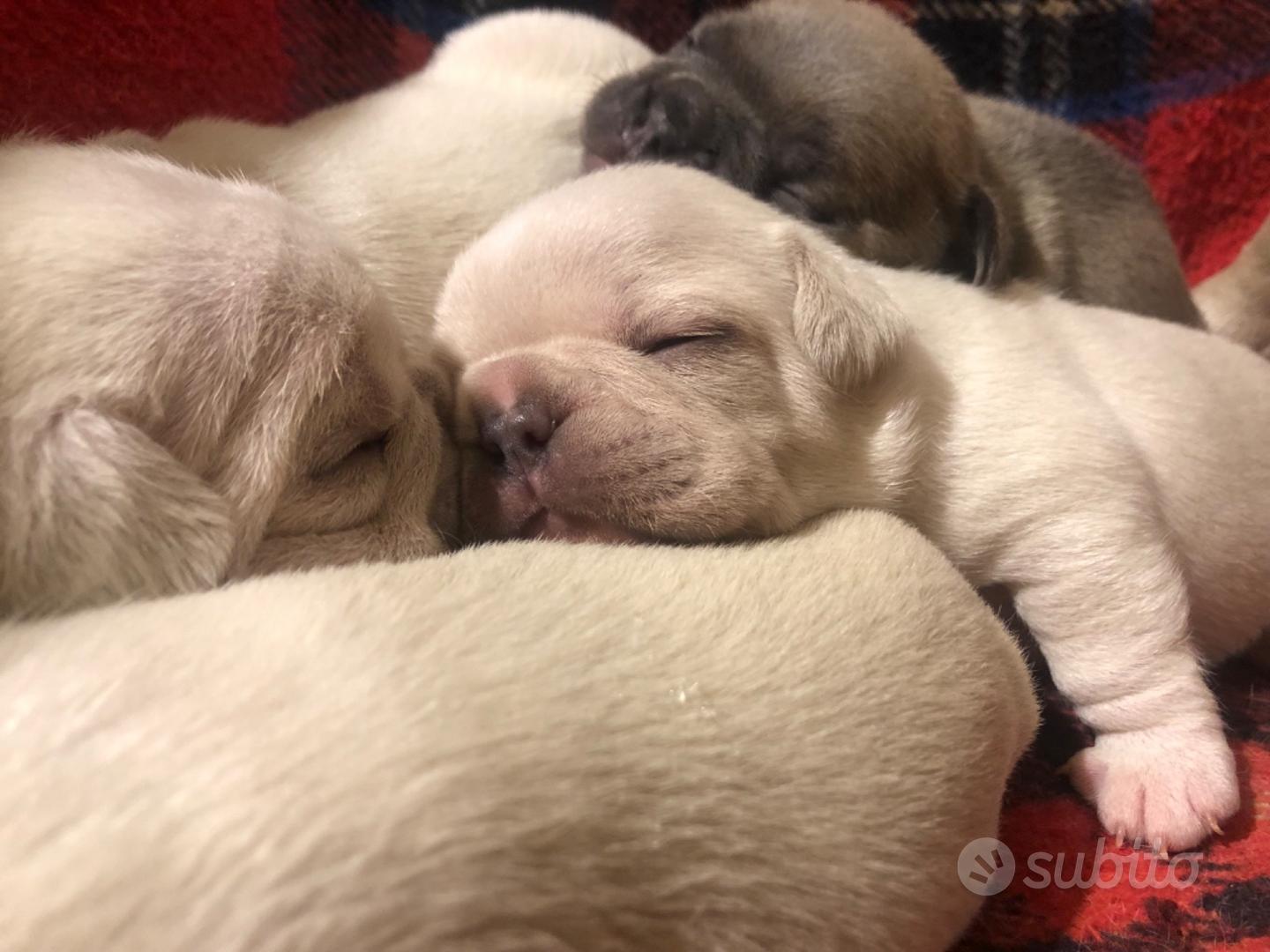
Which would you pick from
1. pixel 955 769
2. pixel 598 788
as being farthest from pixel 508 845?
pixel 955 769

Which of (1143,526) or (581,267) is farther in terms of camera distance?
(1143,526)

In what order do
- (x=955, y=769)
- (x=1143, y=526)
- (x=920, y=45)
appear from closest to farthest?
(x=955, y=769), (x=1143, y=526), (x=920, y=45)

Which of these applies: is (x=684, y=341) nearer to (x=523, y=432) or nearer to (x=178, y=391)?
(x=523, y=432)

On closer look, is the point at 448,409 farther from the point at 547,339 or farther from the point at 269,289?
the point at 269,289

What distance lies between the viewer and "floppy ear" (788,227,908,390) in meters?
1.55

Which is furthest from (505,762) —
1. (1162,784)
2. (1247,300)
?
(1247,300)

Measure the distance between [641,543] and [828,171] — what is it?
116 cm

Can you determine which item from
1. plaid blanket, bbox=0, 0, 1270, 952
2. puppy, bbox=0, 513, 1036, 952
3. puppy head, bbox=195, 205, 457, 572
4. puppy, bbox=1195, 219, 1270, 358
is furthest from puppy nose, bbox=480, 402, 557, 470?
puppy, bbox=1195, 219, 1270, 358

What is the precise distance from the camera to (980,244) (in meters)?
2.29

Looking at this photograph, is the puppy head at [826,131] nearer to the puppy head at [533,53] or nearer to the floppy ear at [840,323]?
the puppy head at [533,53]

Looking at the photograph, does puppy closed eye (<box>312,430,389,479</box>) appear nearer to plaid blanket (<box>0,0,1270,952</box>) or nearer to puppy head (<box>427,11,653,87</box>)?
plaid blanket (<box>0,0,1270,952</box>)

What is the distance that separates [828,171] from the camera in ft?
7.22

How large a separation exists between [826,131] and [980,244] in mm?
420

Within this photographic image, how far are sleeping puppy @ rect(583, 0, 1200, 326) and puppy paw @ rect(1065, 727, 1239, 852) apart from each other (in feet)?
3.26
